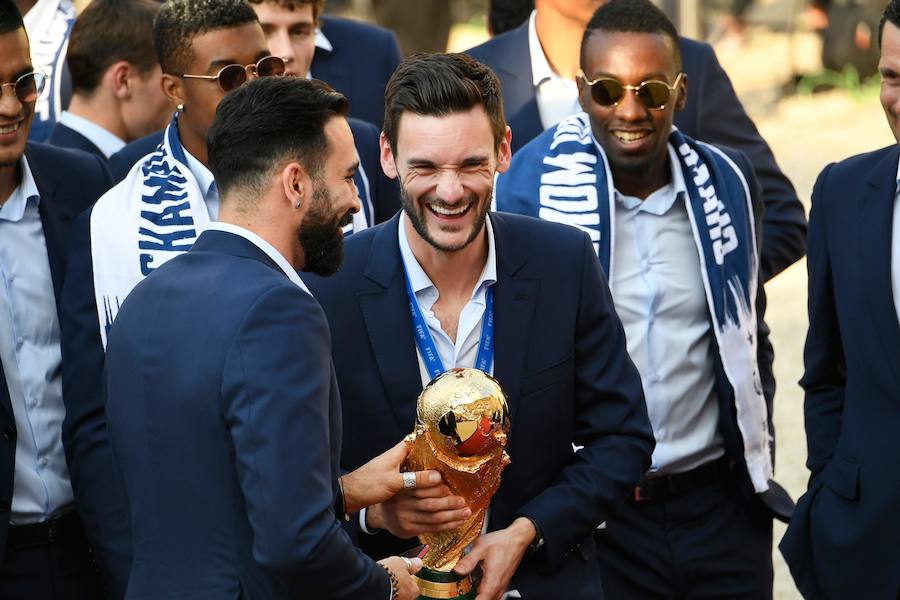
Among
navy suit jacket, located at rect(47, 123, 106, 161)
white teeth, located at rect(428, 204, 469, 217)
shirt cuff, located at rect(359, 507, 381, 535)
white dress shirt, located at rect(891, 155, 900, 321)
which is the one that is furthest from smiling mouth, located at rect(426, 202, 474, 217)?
navy suit jacket, located at rect(47, 123, 106, 161)

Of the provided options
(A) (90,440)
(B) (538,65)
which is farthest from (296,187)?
(B) (538,65)

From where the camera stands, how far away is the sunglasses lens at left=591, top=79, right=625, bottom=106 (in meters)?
4.39

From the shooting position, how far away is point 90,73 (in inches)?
221

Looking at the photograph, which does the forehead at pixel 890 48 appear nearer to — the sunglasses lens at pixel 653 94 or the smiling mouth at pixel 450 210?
the sunglasses lens at pixel 653 94

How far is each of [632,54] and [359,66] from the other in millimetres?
1564

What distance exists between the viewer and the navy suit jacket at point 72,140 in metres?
5.43

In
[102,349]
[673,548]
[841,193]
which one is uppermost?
[841,193]

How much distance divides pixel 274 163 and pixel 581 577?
4.41 feet

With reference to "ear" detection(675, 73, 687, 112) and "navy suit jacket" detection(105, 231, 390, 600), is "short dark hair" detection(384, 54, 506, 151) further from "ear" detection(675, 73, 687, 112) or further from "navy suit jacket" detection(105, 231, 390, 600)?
"ear" detection(675, 73, 687, 112)

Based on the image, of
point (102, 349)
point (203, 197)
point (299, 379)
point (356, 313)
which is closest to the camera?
point (299, 379)

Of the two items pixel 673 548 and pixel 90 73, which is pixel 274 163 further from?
pixel 90 73

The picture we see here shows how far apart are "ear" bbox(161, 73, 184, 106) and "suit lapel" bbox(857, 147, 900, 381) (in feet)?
6.61

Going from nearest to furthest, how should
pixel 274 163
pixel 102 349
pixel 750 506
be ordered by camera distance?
pixel 274 163 < pixel 102 349 < pixel 750 506

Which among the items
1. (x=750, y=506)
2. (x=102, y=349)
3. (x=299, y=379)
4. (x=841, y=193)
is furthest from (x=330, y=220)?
(x=750, y=506)
